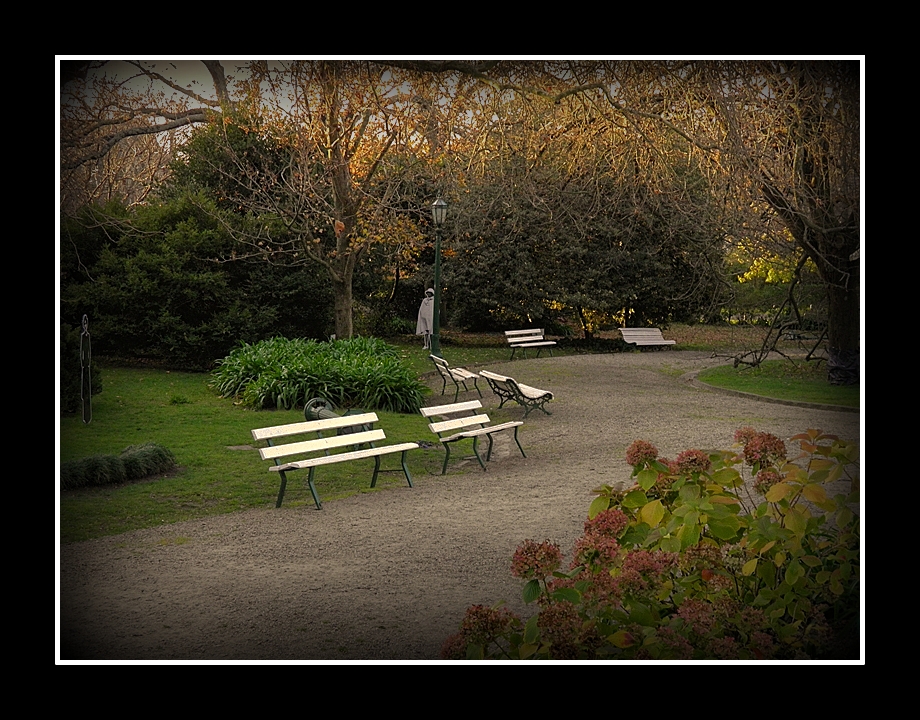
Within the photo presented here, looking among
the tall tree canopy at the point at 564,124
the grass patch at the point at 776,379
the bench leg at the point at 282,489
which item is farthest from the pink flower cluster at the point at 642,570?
the grass patch at the point at 776,379

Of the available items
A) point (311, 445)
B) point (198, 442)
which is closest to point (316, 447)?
point (311, 445)

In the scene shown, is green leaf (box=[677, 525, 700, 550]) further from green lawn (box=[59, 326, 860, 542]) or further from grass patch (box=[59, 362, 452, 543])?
grass patch (box=[59, 362, 452, 543])

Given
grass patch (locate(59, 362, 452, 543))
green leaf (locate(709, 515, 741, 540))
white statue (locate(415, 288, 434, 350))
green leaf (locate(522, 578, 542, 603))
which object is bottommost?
grass patch (locate(59, 362, 452, 543))

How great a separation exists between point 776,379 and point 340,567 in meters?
6.66

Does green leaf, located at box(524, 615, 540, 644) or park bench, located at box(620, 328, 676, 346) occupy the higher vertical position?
park bench, located at box(620, 328, 676, 346)

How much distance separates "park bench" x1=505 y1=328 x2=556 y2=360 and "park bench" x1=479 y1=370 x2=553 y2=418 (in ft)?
16.1

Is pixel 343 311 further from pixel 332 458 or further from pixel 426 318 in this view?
pixel 332 458

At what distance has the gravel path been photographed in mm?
3451

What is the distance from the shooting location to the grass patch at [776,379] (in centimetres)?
839

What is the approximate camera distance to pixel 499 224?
50.0ft

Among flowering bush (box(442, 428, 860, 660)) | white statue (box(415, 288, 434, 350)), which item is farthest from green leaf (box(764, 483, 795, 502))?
white statue (box(415, 288, 434, 350))

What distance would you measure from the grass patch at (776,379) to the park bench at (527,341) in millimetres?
3719

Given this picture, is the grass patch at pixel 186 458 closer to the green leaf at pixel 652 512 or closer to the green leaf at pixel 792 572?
the green leaf at pixel 652 512

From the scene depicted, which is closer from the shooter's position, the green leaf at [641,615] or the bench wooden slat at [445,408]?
the green leaf at [641,615]
